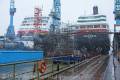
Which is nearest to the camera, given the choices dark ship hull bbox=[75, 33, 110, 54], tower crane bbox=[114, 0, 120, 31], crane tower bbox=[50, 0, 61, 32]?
dark ship hull bbox=[75, 33, 110, 54]

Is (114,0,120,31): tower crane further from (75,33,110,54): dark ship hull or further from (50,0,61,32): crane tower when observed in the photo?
(50,0,61,32): crane tower

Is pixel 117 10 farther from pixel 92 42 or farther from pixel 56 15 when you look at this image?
pixel 92 42

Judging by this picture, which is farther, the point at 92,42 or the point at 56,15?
the point at 56,15

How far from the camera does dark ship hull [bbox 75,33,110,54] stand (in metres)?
80.5

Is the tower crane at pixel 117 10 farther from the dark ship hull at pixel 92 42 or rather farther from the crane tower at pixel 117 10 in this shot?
the dark ship hull at pixel 92 42

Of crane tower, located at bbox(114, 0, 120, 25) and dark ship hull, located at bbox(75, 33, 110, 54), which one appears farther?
crane tower, located at bbox(114, 0, 120, 25)

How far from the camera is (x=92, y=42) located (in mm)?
82875

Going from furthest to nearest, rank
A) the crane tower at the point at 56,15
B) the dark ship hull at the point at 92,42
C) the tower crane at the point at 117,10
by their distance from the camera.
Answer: the crane tower at the point at 56,15 < the tower crane at the point at 117,10 < the dark ship hull at the point at 92,42

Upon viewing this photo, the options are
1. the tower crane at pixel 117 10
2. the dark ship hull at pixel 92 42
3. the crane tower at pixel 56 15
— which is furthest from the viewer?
the crane tower at pixel 56 15

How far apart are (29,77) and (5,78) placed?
2588 millimetres

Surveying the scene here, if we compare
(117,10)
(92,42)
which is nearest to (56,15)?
(117,10)

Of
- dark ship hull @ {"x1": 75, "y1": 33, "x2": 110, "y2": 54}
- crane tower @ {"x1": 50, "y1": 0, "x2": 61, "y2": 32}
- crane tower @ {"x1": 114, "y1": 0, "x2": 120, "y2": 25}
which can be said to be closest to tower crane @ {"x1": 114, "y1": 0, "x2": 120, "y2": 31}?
crane tower @ {"x1": 114, "y1": 0, "x2": 120, "y2": 25}

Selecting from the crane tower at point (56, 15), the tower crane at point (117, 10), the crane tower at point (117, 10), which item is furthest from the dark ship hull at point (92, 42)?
the crane tower at point (56, 15)

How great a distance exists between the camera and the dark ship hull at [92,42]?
80.5m
